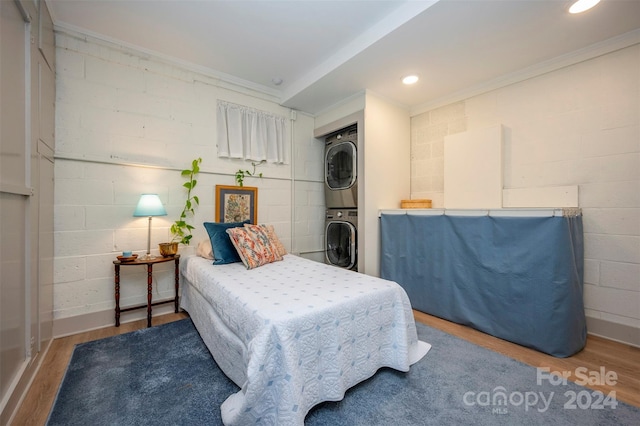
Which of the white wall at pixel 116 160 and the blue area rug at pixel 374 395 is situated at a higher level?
the white wall at pixel 116 160

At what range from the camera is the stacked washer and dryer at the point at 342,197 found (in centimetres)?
320

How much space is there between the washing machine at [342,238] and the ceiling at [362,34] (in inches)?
62.0

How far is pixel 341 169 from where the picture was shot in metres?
3.45

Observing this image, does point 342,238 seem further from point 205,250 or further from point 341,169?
point 205,250

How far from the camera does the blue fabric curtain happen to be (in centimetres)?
186

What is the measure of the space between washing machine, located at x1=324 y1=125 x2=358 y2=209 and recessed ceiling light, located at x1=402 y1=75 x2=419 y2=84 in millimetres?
743

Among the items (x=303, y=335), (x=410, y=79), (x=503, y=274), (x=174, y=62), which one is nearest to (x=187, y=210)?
(x=174, y=62)

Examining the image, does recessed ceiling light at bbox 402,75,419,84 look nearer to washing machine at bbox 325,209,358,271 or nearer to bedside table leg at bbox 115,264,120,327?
washing machine at bbox 325,209,358,271

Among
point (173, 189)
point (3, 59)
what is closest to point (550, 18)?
point (3, 59)

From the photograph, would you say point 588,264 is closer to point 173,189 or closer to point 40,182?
point 173,189

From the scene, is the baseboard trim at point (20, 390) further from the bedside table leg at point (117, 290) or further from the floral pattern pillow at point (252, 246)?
the floral pattern pillow at point (252, 246)

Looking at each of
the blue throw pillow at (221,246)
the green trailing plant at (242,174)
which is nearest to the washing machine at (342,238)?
the green trailing plant at (242,174)

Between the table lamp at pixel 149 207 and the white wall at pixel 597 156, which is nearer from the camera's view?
the white wall at pixel 597 156

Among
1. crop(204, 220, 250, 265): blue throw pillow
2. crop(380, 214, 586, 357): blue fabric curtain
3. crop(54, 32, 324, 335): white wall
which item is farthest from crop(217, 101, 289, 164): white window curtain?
crop(380, 214, 586, 357): blue fabric curtain
